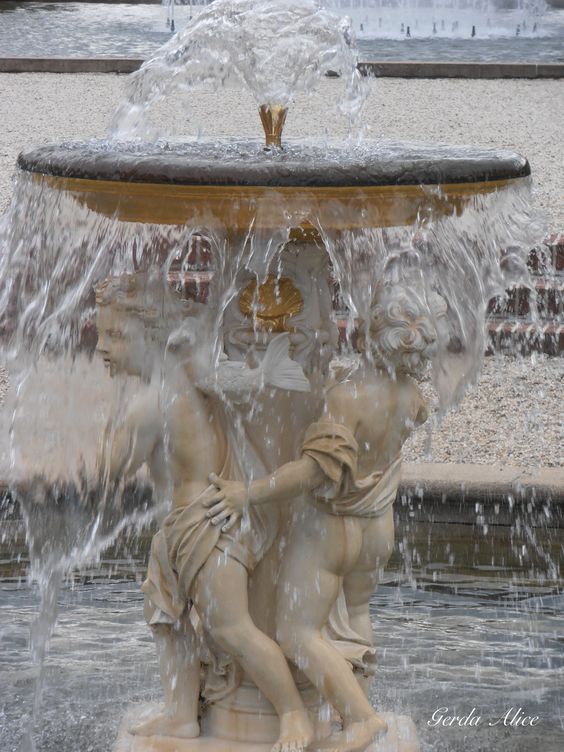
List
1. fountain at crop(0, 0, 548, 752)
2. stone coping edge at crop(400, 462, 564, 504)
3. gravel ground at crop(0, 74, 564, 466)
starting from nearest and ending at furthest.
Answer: fountain at crop(0, 0, 548, 752)
stone coping edge at crop(400, 462, 564, 504)
gravel ground at crop(0, 74, 564, 466)

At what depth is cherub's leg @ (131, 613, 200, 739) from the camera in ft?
10.5

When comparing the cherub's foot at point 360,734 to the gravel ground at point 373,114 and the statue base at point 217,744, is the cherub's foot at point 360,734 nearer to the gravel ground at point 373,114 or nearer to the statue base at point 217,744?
the statue base at point 217,744

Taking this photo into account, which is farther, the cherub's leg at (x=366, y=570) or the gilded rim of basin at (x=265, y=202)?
the cherub's leg at (x=366, y=570)

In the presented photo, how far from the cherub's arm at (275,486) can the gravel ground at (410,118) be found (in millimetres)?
3742

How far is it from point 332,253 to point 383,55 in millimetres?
12740

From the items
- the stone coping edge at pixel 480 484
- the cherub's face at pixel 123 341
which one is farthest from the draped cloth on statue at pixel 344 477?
the stone coping edge at pixel 480 484

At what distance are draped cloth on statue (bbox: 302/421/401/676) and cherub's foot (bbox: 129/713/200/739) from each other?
407 millimetres

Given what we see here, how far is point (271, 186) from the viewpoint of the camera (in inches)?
103

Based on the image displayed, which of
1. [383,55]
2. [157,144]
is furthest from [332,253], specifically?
[383,55]

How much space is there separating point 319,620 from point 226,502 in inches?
14.5

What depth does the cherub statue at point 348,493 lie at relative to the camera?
2980 millimetres

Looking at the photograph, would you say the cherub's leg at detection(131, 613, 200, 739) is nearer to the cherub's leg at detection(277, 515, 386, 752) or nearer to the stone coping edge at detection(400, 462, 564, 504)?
the cherub's leg at detection(277, 515, 386, 752)

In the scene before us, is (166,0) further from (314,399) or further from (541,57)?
(314,399)
